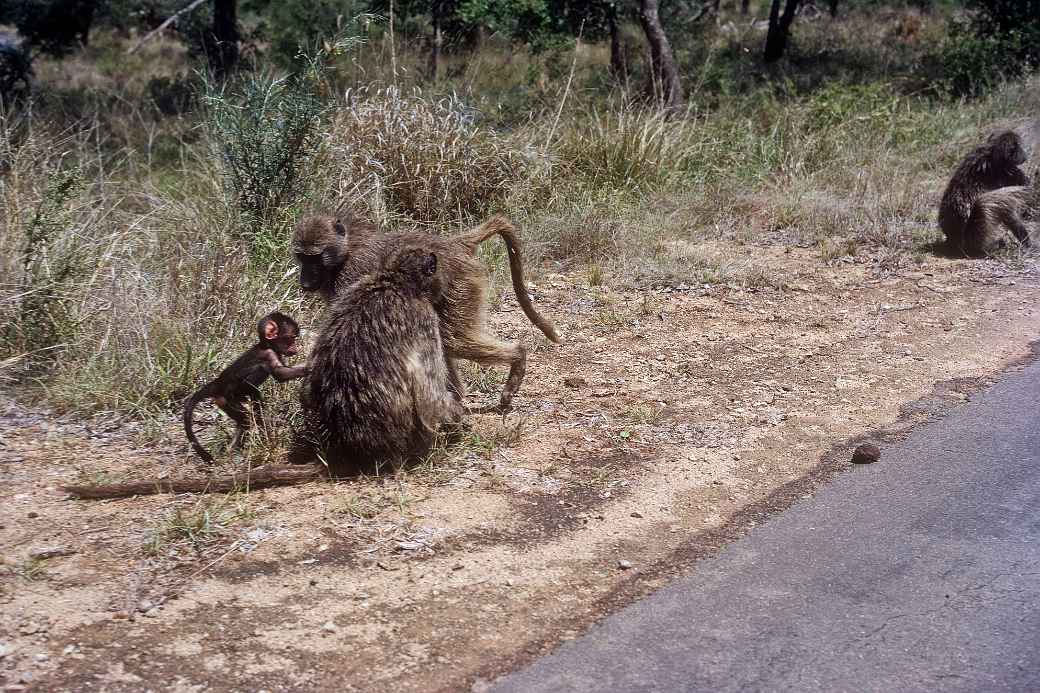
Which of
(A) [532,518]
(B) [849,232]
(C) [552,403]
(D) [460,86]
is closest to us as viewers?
(A) [532,518]

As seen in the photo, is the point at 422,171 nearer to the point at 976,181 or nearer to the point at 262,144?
the point at 262,144

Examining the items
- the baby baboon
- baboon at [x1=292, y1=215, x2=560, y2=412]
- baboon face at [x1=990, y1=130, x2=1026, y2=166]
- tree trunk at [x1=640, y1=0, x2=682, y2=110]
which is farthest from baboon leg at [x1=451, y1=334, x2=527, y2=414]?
tree trunk at [x1=640, y1=0, x2=682, y2=110]

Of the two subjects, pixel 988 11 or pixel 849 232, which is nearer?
pixel 849 232

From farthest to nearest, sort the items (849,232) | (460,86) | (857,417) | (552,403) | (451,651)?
1. (460,86)
2. (849,232)
3. (552,403)
4. (857,417)
5. (451,651)

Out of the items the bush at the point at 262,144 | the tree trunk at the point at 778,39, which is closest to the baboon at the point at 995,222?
the bush at the point at 262,144

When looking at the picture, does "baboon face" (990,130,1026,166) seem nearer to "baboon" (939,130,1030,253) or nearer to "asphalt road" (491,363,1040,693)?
"baboon" (939,130,1030,253)

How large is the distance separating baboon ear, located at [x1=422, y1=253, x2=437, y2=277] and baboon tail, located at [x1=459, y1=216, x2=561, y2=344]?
532 mm

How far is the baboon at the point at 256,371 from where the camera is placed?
446 cm

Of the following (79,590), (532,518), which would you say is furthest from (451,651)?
(79,590)

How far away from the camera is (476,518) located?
13.3ft

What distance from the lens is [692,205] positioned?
9039mm

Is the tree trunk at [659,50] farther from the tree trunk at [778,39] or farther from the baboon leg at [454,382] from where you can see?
the tree trunk at [778,39]

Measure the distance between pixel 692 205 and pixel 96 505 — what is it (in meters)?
6.17

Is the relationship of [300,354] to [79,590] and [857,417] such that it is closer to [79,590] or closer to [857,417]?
[79,590]
